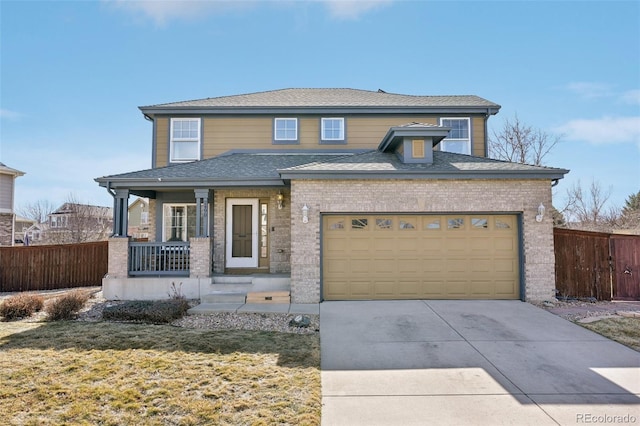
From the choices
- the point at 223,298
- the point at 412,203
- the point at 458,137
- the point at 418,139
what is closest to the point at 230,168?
Result: the point at 223,298

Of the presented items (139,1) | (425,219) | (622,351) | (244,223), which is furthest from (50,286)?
(622,351)

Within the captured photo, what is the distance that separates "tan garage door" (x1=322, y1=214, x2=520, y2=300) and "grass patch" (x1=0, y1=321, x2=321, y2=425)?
3.03 metres

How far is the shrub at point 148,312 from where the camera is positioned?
7.43 m

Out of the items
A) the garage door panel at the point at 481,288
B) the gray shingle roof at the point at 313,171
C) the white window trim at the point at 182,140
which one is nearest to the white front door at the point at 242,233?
the gray shingle roof at the point at 313,171

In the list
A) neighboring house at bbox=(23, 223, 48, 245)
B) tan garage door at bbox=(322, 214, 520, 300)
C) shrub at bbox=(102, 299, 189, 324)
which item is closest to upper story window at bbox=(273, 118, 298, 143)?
tan garage door at bbox=(322, 214, 520, 300)

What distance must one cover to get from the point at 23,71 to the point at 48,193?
69.5ft

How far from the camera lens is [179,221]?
1163cm

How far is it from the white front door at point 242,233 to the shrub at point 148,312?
9.60ft

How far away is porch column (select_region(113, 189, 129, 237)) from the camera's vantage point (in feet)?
32.7

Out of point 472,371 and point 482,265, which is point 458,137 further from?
point 472,371

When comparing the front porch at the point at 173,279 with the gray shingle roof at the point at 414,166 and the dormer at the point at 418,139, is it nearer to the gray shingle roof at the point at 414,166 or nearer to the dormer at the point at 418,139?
the gray shingle roof at the point at 414,166

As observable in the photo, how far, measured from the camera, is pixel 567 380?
14.8 feet

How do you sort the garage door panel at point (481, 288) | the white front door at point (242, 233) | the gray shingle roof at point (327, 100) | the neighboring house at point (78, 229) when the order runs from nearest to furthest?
the garage door panel at point (481, 288) → the white front door at point (242, 233) → the gray shingle roof at point (327, 100) → the neighboring house at point (78, 229)

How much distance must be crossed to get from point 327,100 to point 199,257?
7571 millimetres
